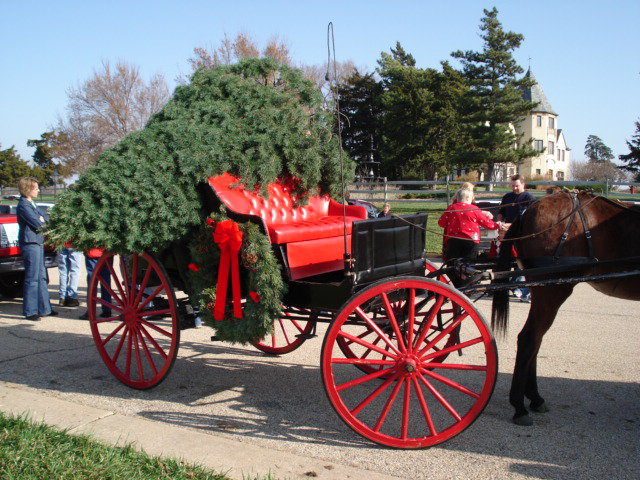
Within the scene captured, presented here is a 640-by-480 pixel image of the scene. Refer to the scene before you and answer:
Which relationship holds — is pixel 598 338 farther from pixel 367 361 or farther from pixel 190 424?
pixel 190 424

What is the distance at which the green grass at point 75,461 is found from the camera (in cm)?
306

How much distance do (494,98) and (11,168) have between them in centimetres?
4473

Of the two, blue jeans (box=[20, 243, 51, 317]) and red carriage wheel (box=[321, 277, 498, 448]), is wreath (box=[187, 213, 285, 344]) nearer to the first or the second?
red carriage wheel (box=[321, 277, 498, 448])

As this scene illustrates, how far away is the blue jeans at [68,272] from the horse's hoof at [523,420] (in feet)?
23.3

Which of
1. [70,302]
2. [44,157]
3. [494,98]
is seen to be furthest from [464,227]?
[44,157]

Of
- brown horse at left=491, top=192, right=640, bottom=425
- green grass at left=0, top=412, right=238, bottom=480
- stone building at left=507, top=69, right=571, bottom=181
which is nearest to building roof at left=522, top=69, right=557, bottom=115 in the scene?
stone building at left=507, top=69, right=571, bottom=181

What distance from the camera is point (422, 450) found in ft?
11.8

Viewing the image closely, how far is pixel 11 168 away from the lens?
54.3 metres

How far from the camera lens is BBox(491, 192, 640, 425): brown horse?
403cm

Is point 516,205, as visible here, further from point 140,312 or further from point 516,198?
point 140,312

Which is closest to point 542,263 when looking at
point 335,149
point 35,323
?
point 335,149

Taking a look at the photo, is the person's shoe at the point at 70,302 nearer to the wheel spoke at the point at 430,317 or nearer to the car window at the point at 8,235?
the car window at the point at 8,235

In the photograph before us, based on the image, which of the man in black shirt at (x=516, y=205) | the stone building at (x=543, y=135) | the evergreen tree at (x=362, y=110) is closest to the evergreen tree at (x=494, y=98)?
the evergreen tree at (x=362, y=110)

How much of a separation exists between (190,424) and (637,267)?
3.34 metres
